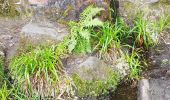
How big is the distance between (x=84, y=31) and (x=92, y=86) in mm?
932

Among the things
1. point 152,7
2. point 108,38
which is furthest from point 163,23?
point 108,38

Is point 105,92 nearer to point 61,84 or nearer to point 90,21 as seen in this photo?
point 61,84

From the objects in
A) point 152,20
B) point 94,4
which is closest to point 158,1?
point 152,20

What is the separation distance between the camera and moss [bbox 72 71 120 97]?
262 inches

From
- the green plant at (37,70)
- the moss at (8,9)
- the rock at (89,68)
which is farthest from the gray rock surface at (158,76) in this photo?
the moss at (8,9)

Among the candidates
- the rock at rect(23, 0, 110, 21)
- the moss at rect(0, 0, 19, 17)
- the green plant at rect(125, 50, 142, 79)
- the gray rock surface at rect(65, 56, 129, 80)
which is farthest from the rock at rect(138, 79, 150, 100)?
the moss at rect(0, 0, 19, 17)

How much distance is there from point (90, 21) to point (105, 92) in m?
1.21

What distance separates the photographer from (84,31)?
6910 millimetres

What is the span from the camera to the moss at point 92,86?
21.9ft

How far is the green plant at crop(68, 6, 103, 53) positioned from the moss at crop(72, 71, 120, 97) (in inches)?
20.6

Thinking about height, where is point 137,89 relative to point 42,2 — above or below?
below

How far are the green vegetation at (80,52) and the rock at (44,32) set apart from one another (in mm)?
146

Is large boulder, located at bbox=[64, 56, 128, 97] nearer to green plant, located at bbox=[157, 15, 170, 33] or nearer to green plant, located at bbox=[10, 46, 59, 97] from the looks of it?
green plant, located at bbox=[10, 46, 59, 97]

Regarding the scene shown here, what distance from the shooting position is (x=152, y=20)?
7648 millimetres
